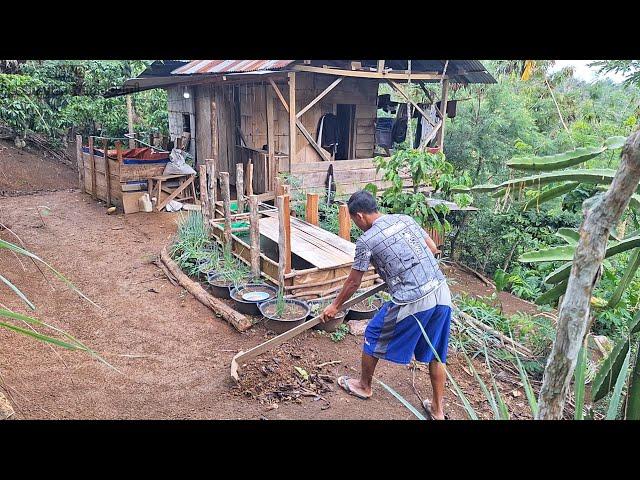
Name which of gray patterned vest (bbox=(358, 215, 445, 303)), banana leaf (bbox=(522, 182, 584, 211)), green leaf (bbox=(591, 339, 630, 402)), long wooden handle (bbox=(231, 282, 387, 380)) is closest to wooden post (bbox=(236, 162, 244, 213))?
long wooden handle (bbox=(231, 282, 387, 380))

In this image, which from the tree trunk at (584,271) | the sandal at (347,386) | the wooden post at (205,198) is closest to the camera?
the tree trunk at (584,271)

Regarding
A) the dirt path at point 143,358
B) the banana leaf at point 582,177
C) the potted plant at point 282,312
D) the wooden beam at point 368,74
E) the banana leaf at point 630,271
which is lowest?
the dirt path at point 143,358

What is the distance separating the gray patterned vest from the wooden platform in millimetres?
2321

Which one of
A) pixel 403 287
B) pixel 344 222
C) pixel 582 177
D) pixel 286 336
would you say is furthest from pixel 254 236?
pixel 582 177

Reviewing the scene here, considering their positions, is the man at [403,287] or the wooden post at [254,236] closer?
the man at [403,287]

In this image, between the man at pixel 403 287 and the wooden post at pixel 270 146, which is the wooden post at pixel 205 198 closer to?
the wooden post at pixel 270 146

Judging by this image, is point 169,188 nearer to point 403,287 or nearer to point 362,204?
point 362,204

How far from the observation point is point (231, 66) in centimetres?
997

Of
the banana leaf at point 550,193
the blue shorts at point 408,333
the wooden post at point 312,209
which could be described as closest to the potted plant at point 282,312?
the blue shorts at point 408,333

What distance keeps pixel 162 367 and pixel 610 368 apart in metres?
3.70

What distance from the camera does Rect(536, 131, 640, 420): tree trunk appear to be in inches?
42.7

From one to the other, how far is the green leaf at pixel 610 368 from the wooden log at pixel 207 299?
3583 mm

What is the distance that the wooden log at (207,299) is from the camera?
523 centimetres

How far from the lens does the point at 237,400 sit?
12.7 ft
